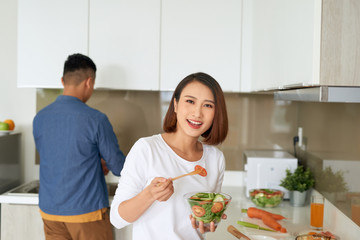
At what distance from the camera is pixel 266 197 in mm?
2404

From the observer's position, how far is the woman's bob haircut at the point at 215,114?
1505 mm

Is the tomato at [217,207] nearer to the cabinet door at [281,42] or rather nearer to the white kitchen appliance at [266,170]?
the cabinet door at [281,42]

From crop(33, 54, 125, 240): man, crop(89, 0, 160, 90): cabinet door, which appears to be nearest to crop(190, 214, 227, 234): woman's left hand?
crop(33, 54, 125, 240): man

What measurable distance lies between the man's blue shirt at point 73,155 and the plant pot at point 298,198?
111cm

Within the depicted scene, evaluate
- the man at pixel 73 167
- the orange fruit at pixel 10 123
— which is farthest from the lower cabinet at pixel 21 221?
the orange fruit at pixel 10 123

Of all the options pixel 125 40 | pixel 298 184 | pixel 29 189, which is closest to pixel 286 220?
pixel 298 184

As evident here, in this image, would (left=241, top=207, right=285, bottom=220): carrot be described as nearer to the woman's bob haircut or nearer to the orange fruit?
the woman's bob haircut

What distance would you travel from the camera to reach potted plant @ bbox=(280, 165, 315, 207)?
2.44 meters

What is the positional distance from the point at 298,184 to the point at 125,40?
1376 mm

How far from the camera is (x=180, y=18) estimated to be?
8.24ft

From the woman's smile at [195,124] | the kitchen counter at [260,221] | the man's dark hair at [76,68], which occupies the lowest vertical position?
the kitchen counter at [260,221]

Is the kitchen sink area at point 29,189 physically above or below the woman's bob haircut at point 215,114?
below

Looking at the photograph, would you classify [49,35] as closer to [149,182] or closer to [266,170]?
[149,182]

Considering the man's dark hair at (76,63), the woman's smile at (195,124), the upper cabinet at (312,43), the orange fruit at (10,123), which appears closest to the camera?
the upper cabinet at (312,43)
